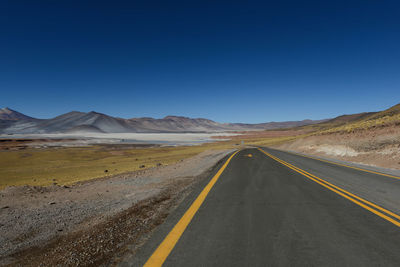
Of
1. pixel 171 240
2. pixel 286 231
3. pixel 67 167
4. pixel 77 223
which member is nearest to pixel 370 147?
pixel 286 231

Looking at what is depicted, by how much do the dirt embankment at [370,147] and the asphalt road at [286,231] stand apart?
11065 mm

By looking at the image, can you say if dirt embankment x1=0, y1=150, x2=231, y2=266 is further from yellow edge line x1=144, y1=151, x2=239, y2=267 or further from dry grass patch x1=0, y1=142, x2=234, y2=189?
dry grass patch x1=0, y1=142, x2=234, y2=189

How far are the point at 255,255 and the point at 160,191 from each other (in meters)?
4.05

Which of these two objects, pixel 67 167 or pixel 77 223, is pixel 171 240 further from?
pixel 67 167

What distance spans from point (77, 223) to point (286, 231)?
157 inches

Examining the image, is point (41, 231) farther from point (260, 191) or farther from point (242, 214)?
point (260, 191)

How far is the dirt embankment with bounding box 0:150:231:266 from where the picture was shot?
9.14ft

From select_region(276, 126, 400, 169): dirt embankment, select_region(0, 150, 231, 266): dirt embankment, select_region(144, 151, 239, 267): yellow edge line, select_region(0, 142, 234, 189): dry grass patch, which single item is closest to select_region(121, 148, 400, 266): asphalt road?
select_region(144, 151, 239, 267): yellow edge line

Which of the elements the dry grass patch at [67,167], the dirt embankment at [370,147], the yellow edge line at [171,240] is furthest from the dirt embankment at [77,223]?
the dirt embankment at [370,147]

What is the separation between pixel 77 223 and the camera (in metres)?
3.92

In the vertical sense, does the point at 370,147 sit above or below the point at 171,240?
above

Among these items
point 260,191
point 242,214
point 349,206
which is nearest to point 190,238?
point 242,214

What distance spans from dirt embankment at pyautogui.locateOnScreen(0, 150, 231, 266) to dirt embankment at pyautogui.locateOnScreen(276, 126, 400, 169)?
15779mm

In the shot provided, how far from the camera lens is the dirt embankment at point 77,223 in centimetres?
279
